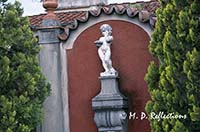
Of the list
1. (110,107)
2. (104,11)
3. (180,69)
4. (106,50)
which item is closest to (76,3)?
(104,11)

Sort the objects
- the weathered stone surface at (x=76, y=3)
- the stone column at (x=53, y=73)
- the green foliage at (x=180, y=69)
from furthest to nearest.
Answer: the weathered stone surface at (x=76, y=3)
the stone column at (x=53, y=73)
the green foliage at (x=180, y=69)

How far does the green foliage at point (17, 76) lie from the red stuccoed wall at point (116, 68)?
4.05ft

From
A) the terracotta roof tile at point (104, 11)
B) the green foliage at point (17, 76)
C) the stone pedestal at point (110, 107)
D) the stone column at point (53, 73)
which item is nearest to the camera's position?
the green foliage at point (17, 76)

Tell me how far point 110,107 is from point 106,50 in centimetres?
98

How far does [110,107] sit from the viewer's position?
1070cm

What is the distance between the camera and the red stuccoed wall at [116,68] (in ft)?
36.2

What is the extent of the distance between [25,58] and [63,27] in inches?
73.2

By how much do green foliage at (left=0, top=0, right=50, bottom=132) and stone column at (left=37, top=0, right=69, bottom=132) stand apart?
1.28 meters

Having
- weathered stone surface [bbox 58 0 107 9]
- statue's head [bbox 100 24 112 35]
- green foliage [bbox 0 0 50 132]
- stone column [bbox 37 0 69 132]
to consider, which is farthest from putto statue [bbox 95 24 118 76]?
weathered stone surface [bbox 58 0 107 9]

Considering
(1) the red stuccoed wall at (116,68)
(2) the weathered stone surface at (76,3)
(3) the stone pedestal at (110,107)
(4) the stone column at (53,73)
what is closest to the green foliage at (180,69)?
(3) the stone pedestal at (110,107)

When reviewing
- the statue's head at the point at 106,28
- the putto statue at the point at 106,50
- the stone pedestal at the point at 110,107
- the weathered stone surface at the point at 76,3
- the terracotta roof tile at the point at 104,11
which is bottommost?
the stone pedestal at the point at 110,107

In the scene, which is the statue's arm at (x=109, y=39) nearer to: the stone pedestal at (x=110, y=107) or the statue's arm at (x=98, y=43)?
the statue's arm at (x=98, y=43)

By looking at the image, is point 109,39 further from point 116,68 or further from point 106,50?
point 116,68

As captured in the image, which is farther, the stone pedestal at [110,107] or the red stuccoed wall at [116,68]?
the red stuccoed wall at [116,68]
